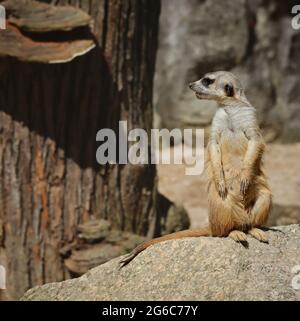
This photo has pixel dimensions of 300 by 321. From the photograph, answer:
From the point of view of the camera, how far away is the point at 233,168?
376 centimetres

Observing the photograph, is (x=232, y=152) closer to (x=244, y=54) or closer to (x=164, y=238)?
(x=164, y=238)

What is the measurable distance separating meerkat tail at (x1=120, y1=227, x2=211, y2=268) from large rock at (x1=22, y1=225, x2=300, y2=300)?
0.03 m

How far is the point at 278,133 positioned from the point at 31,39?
5134mm

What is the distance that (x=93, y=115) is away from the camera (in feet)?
15.8

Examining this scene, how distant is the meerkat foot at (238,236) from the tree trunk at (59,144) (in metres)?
1.42

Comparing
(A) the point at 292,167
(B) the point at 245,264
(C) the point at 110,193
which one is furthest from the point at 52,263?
(A) the point at 292,167

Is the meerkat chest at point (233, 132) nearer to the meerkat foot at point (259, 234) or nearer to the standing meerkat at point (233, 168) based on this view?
the standing meerkat at point (233, 168)

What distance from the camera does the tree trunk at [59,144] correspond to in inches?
184

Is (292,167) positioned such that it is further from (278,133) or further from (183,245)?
(183,245)

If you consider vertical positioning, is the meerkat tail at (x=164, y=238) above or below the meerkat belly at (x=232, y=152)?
below

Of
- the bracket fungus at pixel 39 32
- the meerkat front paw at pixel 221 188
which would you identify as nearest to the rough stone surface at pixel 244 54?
the bracket fungus at pixel 39 32

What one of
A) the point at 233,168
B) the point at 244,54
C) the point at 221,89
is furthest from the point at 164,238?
the point at 244,54

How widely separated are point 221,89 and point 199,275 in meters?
0.95

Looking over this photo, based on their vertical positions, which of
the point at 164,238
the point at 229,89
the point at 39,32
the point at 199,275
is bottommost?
the point at 199,275
